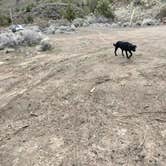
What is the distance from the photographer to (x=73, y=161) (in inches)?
201

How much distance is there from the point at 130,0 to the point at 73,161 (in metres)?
29.3

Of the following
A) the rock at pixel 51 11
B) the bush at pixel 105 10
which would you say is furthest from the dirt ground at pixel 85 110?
the rock at pixel 51 11

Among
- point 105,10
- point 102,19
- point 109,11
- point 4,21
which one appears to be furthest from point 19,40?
point 4,21

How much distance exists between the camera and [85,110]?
6777 mm

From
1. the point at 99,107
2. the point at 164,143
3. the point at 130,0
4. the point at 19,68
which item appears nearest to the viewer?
the point at 164,143

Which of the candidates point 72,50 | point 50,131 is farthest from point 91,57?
point 50,131

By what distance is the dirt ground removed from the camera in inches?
207

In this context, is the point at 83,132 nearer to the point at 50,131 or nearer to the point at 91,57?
the point at 50,131

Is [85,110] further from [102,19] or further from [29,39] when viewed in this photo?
[102,19]

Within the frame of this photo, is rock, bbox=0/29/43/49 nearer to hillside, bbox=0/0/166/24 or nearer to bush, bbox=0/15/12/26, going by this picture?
hillside, bbox=0/0/166/24

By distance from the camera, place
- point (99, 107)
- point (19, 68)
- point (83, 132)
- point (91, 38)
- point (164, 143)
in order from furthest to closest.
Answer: point (91, 38), point (19, 68), point (99, 107), point (83, 132), point (164, 143)

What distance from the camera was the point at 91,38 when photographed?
1461 cm

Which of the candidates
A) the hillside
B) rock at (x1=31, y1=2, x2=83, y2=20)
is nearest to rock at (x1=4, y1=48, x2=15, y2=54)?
the hillside

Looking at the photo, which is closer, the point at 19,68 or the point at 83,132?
the point at 83,132
